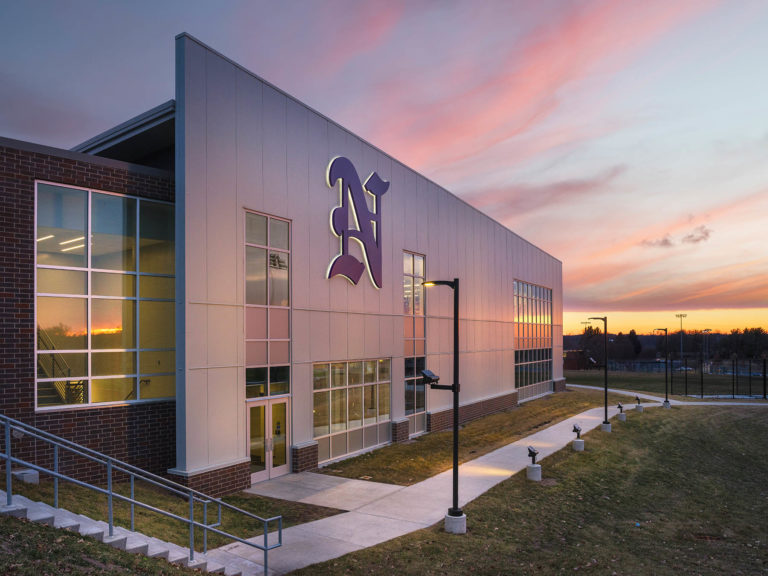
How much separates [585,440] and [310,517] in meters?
16.3

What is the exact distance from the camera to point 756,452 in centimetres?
2873

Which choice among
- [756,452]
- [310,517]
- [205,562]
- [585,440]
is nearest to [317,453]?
[310,517]

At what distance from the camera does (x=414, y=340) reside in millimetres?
25875

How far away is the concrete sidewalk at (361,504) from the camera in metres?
11.2

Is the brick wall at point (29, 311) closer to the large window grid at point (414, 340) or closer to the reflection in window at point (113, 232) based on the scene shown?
the reflection in window at point (113, 232)

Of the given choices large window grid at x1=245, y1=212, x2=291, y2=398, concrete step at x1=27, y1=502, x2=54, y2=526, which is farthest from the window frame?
concrete step at x1=27, y1=502, x2=54, y2=526

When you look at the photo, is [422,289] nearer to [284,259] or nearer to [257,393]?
[284,259]

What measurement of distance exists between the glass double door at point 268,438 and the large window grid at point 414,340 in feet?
27.5

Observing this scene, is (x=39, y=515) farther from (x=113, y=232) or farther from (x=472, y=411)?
(x=472, y=411)

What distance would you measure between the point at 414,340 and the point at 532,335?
21.5 meters

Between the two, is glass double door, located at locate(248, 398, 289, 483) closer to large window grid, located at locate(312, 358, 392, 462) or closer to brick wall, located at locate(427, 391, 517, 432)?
large window grid, located at locate(312, 358, 392, 462)

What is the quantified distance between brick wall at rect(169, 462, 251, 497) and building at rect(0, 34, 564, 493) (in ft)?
0.22

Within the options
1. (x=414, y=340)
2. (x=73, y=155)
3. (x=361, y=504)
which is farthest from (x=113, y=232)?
(x=414, y=340)

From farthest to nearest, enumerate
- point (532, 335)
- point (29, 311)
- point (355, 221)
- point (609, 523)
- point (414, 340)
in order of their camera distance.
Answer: point (532, 335) → point (414, 340) → point (355, 221) → point (609, 523) → point (29, 311)
